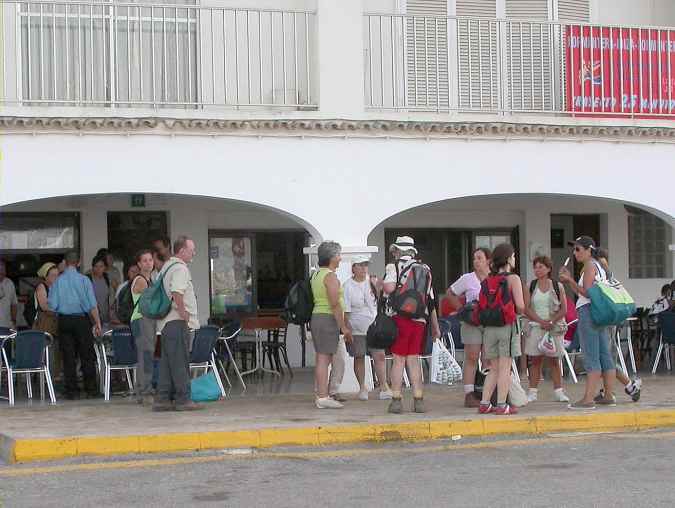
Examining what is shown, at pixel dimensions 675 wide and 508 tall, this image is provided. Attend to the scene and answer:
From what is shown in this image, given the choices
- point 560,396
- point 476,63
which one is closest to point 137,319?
point 560,396

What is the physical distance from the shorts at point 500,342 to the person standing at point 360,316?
202 centimetres

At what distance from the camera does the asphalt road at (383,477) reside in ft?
26.7

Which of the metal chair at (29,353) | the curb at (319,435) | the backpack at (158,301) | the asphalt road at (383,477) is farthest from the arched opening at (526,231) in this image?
the asphalt road at (383,477)

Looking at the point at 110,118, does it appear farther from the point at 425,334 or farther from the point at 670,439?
the point at 670,439

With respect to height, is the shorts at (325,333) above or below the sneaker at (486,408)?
above

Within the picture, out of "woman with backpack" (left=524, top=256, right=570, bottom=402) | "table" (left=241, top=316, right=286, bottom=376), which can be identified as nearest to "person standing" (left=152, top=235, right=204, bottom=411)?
"woman with backpack" (left=524, top=256, right=570, bottom=402)

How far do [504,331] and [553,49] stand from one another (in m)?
5.34

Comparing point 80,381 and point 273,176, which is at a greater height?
point 273,176

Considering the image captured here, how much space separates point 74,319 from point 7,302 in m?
1.98

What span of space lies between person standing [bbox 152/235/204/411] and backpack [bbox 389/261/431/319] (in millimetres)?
2030

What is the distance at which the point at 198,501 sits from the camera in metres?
8.21

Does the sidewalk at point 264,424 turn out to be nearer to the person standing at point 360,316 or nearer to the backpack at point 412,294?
the person standing at point 360,316

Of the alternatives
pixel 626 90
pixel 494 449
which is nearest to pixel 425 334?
pixel 494 449

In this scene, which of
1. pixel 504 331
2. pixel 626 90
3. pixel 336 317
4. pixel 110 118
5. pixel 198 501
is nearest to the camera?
pixel 198 501
